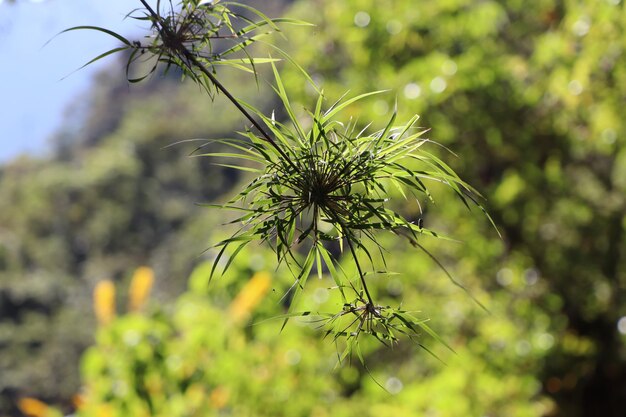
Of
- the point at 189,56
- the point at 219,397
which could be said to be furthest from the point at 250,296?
the point at 189,56

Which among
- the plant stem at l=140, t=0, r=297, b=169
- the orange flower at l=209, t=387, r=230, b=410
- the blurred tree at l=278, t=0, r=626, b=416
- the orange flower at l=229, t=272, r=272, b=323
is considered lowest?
the plant stem at l=140, t=0, r=297, b=169

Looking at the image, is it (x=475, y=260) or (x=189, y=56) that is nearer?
(x=189, y=56)

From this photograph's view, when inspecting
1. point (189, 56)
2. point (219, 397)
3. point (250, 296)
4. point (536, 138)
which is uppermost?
point (536, 138)

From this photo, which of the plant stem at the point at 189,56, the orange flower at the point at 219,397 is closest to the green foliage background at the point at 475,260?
the orange flower at the point at 219,397

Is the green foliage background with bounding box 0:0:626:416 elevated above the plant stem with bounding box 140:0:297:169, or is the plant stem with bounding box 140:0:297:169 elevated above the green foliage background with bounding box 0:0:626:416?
the green foliage background with bounding box 0:0:626:416

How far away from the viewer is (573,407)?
7.84 feet

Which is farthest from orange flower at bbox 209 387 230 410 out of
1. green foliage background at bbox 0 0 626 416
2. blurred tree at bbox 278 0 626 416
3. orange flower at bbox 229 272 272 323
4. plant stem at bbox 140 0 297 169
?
plant stem at bbox 140 0 297 169

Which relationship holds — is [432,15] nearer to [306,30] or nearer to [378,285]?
[306,30]

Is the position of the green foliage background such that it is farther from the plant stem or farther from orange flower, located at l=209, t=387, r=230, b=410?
the plant stem

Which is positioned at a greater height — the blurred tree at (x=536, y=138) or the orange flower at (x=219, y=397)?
the blurred tree at (x=536, y=138)

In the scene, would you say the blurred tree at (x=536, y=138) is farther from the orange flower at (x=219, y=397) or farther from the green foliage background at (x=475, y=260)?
the orange flower at (x=219, y=397)

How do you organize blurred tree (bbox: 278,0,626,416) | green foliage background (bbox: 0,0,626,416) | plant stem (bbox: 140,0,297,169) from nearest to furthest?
plant stem (bbox: 140,0,297,169) → green foliage background (bbox: 0,0,626,416) → blurred tree (bbox: 278,0,626,416)

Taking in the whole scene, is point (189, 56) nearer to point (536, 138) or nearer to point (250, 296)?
point (250, 296)

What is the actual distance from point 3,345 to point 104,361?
14555 millimetres
